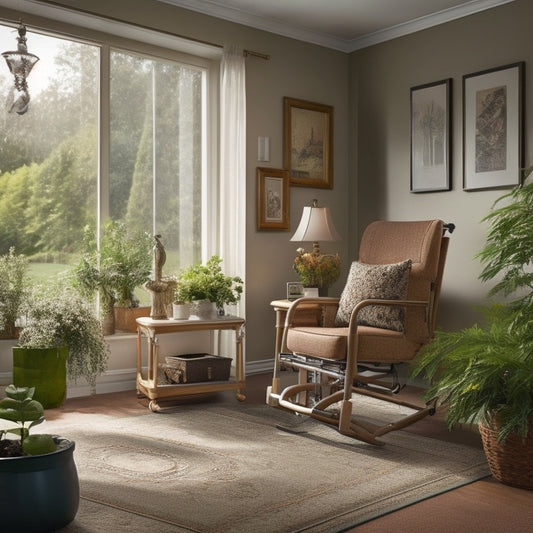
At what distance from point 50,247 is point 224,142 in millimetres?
1345

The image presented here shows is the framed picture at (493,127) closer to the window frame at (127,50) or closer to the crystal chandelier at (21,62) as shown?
the window frame at (127,50)

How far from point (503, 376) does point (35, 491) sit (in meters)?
1.69

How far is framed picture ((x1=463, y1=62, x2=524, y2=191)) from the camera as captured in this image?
4250mm

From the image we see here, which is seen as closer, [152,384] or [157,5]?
[152,384]

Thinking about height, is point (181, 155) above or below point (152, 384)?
above

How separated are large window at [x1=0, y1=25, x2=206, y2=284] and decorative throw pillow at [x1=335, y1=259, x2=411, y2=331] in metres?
1.46

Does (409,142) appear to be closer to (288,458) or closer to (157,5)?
(157,5)

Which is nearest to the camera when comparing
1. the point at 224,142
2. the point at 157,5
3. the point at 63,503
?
the point at 63,503

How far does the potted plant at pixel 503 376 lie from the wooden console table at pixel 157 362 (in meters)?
1.50

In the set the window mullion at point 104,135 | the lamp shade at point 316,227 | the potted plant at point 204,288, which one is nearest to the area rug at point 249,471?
the potted plant at point 204,288

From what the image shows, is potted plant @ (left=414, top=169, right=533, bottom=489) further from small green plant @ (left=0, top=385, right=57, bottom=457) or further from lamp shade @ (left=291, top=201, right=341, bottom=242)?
lamp shade @ (left=291, top=201, right=341, bottom=242)

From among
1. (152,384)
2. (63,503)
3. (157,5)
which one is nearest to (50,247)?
(152,384)

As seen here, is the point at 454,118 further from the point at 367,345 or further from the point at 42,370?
the point at 42,370

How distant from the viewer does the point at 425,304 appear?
3.40 metres
